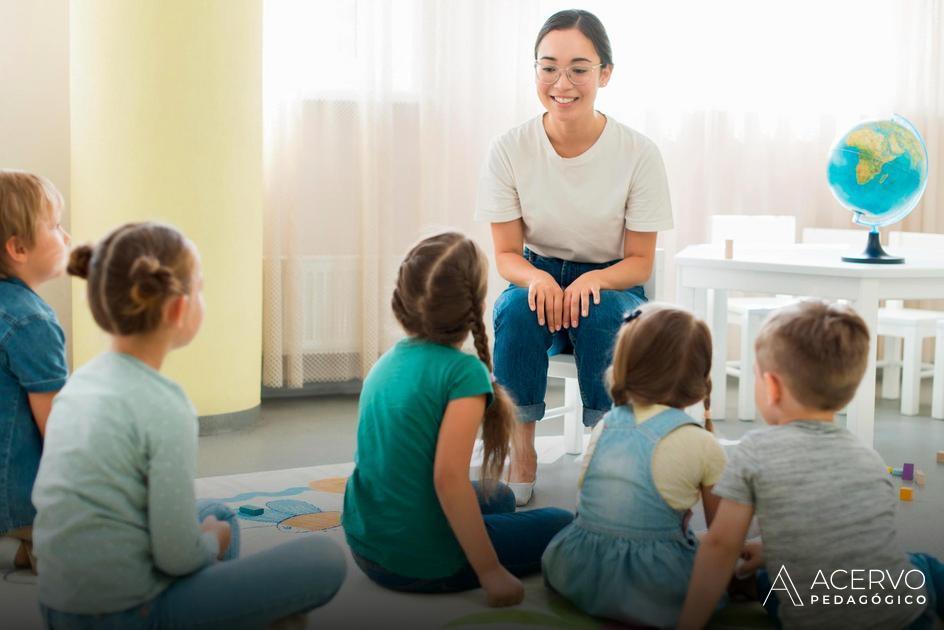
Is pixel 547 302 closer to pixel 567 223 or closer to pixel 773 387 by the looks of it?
pixel 567 223

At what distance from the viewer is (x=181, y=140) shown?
3.04 metres

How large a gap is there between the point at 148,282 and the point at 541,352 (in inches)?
46.1

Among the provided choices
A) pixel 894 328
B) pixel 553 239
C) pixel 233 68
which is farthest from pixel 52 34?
pixel 894 328

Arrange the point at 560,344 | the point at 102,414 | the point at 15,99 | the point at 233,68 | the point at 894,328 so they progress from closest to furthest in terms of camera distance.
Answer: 1. the point at 102,414
2. the point at 560,344
3. the point at 233,68
4. the point at 15,99
5. the point at 894,328

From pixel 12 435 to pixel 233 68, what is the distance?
1.54m

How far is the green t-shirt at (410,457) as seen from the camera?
178 centimetres

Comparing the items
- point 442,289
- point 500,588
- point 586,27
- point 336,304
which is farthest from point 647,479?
point 336,304

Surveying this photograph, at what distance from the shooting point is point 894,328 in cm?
375

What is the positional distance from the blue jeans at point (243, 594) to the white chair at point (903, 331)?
2.41 m

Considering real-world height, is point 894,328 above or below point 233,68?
below

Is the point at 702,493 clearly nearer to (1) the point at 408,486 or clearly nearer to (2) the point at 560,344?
(1) the point at 408,486

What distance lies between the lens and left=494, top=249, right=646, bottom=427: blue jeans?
2.45 m

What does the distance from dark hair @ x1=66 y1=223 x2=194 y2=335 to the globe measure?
188cm

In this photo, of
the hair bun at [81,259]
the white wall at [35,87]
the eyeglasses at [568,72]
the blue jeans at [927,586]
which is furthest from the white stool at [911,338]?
the hair bun at [81,259]
